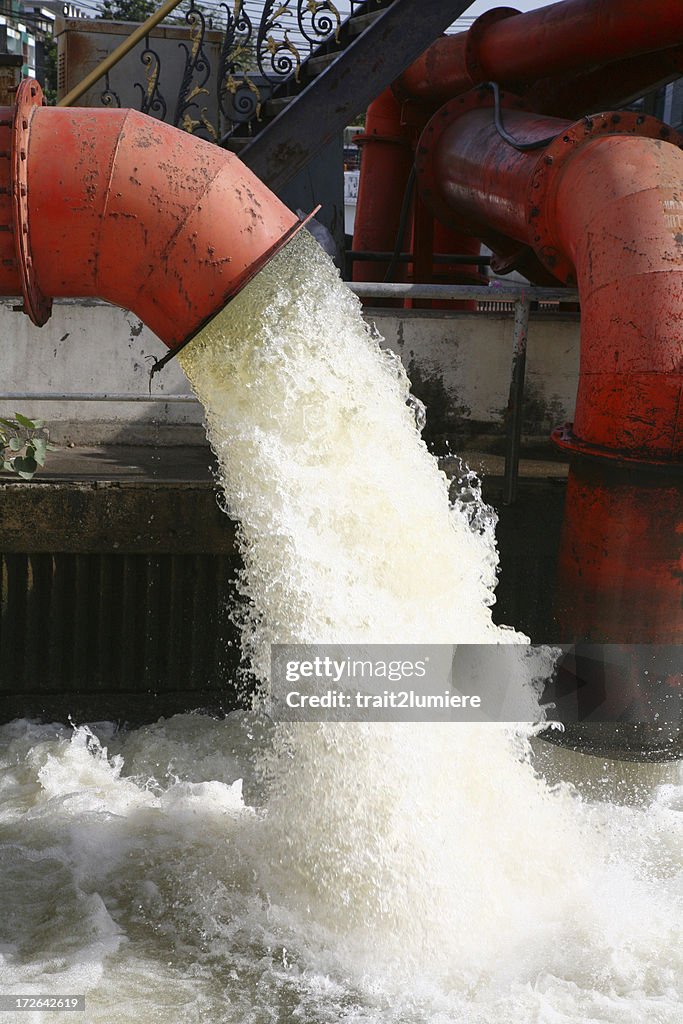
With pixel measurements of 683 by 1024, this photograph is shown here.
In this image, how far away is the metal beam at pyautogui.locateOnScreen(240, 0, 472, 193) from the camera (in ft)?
20.9

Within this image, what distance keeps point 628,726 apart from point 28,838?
2501 mm

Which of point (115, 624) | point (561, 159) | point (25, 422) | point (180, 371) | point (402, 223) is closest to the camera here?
point (561, 159)

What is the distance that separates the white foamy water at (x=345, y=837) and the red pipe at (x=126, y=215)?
0.65 feet

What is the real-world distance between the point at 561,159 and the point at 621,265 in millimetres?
1043

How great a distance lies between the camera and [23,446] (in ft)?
17.2

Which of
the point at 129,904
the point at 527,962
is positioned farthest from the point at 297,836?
the point at 527,962

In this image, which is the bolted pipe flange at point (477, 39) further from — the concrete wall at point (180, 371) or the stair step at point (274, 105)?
the concrete wall at point (180, 371)

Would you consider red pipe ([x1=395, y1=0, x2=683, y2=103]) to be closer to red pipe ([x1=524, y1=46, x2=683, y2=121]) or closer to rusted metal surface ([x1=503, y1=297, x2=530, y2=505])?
red pipe ([x1=524, y1=46, x2=683, y2=121])


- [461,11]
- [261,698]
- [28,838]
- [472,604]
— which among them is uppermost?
[461,11]

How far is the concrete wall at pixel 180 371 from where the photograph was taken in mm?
5941

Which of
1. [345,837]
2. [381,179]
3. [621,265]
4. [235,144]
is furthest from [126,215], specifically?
[381,179]

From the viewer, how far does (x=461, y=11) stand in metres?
6.37

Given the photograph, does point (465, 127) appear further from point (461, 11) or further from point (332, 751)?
point (332, 751)

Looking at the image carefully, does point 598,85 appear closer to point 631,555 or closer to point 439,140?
point 439,140
